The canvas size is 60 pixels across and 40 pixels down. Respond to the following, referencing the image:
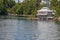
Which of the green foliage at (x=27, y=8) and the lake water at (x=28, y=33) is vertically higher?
the lake water at (x=28, y=33)

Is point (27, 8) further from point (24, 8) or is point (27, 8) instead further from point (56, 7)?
point (56, 7)

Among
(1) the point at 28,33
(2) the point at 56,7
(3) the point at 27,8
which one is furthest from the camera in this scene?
(3) the point at 27,8

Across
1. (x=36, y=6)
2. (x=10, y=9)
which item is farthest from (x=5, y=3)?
(x=36, y=6)

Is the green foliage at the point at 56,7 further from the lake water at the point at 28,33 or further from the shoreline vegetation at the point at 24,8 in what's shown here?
the lake water at the point at 28,33

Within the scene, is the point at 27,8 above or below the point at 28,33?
below

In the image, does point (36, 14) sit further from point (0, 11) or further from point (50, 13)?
point (0, 11)

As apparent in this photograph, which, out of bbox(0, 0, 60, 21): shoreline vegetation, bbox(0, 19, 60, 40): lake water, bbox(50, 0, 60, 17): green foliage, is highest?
bbox(0, 19, 60, 40): lake water

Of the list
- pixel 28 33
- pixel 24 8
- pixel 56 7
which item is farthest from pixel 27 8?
pixel 28 33

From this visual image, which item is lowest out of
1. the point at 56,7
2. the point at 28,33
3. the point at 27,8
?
the point at 27,8

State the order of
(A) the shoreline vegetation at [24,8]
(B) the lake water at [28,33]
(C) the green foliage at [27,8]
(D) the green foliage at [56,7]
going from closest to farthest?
(B) the lake water at [28,33] < (D) the green foliage at [56,7] < (A) the shoreline vegetation at [24,8] < (C) the green foliage at [27,8]

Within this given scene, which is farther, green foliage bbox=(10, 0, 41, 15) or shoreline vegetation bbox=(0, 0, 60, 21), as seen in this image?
green foliage bbox=(10, 0, 41, 15)

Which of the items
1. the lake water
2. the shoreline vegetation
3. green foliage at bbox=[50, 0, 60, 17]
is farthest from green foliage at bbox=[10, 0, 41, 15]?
the lake water

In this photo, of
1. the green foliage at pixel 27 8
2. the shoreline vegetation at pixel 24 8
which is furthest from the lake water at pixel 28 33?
the green foliage at pixel 27 8

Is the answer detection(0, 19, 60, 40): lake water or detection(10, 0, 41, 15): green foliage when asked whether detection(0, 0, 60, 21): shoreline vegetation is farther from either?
detection(0, 19, 60, 40): lake water
